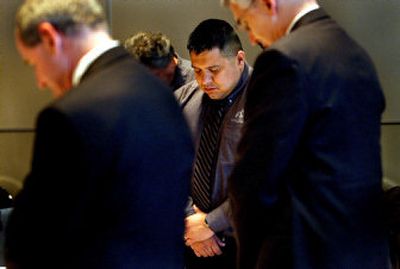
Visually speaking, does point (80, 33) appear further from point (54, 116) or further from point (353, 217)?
point (353, 217)

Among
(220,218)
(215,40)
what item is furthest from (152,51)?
(220,218)

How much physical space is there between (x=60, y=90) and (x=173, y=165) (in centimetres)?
31

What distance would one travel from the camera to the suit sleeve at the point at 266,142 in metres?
1.33

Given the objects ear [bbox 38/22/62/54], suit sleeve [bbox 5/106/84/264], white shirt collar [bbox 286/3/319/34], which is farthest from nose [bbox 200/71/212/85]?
suit sleeve [bbox 5/106/84/264]

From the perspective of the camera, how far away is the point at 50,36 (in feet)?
4.10

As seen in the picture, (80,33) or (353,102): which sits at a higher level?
(80,33)

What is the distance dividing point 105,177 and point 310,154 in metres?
0.45

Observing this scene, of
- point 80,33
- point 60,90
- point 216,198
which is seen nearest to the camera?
point 80,33

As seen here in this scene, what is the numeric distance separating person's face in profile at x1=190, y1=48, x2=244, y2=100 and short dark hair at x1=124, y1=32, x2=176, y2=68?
0.25m

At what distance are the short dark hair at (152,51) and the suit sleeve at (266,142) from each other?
1.05 meters

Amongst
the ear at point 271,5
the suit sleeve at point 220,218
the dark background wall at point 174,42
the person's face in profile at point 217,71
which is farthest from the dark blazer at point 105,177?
the dark background wall at point 174,42

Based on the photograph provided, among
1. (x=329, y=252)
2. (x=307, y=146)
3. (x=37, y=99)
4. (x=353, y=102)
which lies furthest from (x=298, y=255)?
(x=37, y=99)

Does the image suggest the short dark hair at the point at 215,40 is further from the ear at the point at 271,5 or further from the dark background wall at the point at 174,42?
the dark background wall at the point at 174,42

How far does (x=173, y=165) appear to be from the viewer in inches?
50.1
